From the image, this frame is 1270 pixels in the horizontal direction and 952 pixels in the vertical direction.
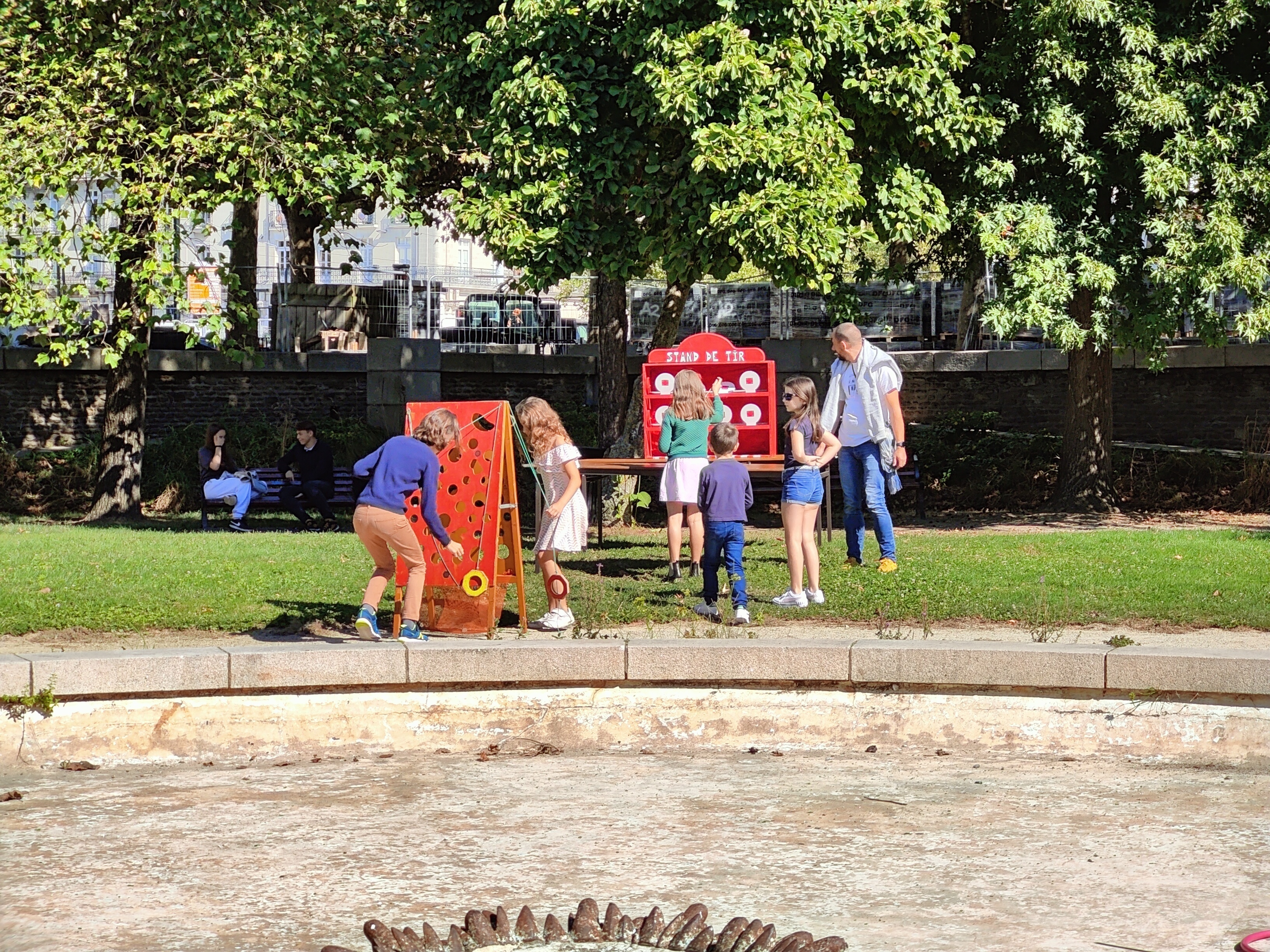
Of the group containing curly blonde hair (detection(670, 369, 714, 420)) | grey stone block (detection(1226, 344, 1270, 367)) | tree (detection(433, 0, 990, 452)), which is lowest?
curly blonde hair (detection(670, 369, 714, 420))

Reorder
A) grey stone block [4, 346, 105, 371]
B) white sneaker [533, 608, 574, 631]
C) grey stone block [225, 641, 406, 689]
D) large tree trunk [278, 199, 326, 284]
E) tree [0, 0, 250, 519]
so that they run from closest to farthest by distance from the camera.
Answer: grey stone block [225, 641, 406, 689], white sneaker [533, 608, 574, 631], tree [0, 0, 250, 519], grey stone block [4, 346, 105, 371], large tree trunk [278, 199, 326, 284]

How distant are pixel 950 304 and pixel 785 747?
16.6 meters

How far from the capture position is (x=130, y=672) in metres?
7.88

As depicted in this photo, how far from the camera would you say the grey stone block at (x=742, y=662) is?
8047 millimetres

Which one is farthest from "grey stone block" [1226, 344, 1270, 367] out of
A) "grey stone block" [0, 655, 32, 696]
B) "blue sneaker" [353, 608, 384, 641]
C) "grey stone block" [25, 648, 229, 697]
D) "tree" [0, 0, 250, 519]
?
"grey stone block" [0, 655, 32, 696]

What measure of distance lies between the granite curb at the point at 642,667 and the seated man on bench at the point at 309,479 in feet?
27.1

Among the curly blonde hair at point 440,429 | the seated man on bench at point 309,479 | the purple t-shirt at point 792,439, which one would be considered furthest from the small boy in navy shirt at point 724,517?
the seated man on bench at point 309,479

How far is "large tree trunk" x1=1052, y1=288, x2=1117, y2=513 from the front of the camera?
18.1 meters

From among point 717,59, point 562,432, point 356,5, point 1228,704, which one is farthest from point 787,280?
point 1228,704

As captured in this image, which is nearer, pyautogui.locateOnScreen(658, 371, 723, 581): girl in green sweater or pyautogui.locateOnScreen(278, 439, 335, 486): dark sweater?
pyautogui.locateOnScreen(658, 371, 723, 581): girl in green sweater

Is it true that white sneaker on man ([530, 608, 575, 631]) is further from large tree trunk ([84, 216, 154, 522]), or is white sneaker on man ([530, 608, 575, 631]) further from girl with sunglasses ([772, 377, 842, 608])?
large tree trunk ([84, 216, 154, 522])

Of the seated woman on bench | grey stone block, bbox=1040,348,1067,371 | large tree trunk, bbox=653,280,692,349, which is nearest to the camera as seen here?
the seated woman on bench

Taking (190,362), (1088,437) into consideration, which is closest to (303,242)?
(190,362)

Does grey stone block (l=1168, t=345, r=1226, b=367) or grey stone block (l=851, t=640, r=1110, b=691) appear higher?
grey stone block (l=1168, t=345, r=1226, b=367)
